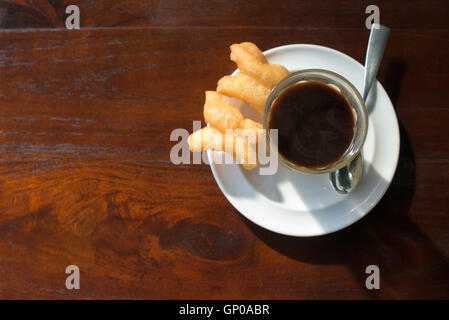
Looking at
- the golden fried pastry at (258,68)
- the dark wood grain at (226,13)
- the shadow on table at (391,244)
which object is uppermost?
the dark wood grain at (226,13)

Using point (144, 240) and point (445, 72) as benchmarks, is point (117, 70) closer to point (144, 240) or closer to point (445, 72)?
point (144, 240)

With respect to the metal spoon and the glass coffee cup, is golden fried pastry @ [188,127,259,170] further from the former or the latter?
the metal spoon

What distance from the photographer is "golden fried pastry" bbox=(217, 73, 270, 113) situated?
710 millimetres

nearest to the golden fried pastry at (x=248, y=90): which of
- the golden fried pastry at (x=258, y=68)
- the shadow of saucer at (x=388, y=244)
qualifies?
the golden fried pastry at (x=258, y=68)

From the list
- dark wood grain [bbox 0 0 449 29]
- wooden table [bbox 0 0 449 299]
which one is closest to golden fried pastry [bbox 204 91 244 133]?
wooden table [bbox 0 0 449 299]

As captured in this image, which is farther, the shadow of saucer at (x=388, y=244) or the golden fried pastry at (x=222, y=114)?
Answer: the shadow of saucer at (x=388, y=244)

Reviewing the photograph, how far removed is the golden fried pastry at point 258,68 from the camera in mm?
712

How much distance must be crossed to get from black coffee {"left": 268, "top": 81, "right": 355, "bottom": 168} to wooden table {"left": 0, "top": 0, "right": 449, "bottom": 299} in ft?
0.61

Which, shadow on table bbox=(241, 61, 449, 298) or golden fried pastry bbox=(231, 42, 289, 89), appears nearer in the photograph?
golden fried pastry bbox=(231, 42, 289, 89)

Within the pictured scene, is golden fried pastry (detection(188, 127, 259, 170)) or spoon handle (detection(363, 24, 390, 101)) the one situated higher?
spoon handle (detection(363, 24, 390, 101))

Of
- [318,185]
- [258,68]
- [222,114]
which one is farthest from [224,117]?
[318,185]

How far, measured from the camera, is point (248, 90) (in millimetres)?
710

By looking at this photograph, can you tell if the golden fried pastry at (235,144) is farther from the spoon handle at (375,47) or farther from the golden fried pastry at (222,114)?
the spoon handle at (375,47)
